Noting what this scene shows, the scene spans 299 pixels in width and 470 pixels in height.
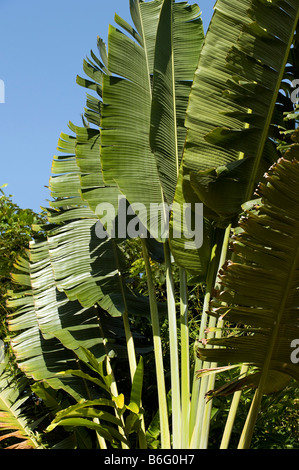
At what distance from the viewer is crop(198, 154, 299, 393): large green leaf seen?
3.03 meters

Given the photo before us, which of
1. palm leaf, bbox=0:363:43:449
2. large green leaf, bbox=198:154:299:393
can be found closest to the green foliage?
large green leaf, bbox=198:154:299:393

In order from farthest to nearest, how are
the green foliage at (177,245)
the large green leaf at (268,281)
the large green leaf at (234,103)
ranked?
the large green leaf at (234,103), the green foliage at (177,245), the large green leaf at (268,281)

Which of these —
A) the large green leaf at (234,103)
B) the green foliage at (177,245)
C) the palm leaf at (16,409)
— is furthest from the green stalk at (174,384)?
the palm leaf at (16,409)

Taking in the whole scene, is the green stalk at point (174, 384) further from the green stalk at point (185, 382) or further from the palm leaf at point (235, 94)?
the palm leaf at point (235, 94)

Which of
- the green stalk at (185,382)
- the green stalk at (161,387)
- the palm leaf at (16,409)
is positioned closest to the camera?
the green stalk at (185,382)

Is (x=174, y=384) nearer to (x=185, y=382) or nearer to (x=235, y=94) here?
(x=185, y=382)

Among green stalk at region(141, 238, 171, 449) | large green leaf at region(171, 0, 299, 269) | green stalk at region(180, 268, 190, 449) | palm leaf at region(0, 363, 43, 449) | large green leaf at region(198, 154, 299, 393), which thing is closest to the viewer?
large green leaf at region(198, 154, 299, 393)

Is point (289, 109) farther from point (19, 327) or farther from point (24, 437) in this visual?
point (24, 437)

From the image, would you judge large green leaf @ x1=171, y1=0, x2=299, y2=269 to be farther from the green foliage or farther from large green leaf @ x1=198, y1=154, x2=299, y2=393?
large green leaf @ x1=198, y1=154, x2=299, y2=393

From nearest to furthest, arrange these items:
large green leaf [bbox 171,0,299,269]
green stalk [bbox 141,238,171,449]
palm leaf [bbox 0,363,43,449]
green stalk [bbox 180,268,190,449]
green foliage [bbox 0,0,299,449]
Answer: green foliage [bbox 0,0,299,449] → large green leaf [bbox 171,0,299,269] → green stalk [bbox 180,268,190,449] → green stalk [bbox 141,238,171,449] → palm leaf [bbox 0,363,43,449]

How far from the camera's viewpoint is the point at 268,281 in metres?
3.18

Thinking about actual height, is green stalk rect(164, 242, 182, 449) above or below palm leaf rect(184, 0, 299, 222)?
below

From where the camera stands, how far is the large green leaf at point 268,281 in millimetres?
3029

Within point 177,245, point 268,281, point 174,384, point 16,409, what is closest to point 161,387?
point 174,384
